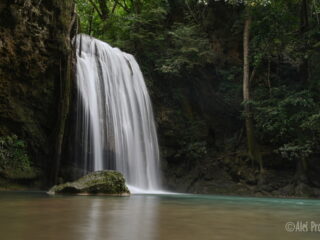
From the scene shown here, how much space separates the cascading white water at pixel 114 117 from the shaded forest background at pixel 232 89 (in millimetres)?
869

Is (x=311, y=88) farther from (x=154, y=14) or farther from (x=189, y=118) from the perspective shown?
(x=154, y=14)

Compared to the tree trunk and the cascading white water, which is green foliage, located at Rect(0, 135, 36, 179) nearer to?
the cascading white water

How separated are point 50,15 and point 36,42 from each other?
112 cm

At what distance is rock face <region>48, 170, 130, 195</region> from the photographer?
7801 mm

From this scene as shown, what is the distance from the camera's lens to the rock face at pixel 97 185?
25.6 ft

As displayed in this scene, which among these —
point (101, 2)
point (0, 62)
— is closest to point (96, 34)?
point (101, 2)

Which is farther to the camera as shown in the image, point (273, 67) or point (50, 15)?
point (273, 67)

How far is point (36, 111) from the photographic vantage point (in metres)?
11.8

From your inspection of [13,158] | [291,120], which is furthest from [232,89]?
[13,158]

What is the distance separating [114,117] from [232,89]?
6.32 metres
